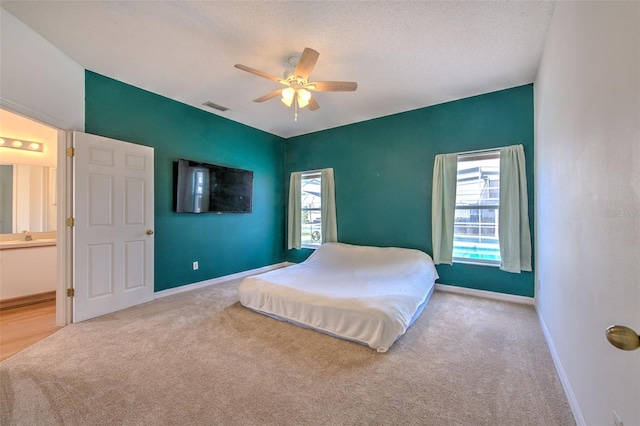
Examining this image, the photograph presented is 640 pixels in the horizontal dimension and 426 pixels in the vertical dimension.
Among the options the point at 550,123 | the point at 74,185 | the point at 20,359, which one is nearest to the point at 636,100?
the point at 550,123

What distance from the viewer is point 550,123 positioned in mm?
2152

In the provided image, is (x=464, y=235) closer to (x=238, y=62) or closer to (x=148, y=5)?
(x=238, y=62)

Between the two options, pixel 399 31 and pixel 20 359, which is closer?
pixel 20 359

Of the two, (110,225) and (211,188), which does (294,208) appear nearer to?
(211,188)

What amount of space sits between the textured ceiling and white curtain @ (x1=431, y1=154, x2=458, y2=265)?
951 millimetres

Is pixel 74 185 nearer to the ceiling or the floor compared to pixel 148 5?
nearer to the floor

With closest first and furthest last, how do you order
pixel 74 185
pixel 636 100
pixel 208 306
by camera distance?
pixel 636 100 → pixel 74 185 → pixel 208 306

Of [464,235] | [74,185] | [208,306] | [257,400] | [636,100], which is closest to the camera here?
[636,100]

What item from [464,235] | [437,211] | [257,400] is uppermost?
[437,211]

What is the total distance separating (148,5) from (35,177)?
356 cm

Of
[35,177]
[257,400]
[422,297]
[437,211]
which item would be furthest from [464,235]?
[35,177]

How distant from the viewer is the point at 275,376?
1775 millimetres

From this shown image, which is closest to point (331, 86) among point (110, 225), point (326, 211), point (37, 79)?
point (326, 211)

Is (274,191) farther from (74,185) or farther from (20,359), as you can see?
(20,359)
